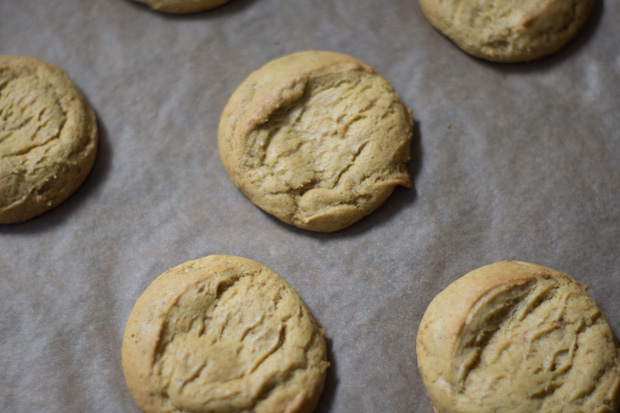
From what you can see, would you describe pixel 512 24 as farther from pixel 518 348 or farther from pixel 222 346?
pixel 222 346

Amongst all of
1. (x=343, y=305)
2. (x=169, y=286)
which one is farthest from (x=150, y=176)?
(x=343, y=305)

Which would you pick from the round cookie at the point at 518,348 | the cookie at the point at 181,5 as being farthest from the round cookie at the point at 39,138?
the round cookie at the point at 518,348

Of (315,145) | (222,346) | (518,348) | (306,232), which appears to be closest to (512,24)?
(315,145)

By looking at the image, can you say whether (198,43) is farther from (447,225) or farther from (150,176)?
(447,225)

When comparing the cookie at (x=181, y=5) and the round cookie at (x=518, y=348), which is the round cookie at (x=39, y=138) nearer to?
the cookie at (x=181, y=5)

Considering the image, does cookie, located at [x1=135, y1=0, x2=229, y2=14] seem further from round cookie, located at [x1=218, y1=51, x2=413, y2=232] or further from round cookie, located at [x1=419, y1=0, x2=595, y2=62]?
round cookie, located at [x1=419, y1=0, x2=595, y2=62]

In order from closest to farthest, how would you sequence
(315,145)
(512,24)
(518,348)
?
(518,348), (315,145), (512,24)

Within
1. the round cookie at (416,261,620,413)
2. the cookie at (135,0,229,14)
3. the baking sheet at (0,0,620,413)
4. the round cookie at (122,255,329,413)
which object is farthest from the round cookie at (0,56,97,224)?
the round cookie at (416,261,620,413)

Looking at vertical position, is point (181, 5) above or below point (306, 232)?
above
